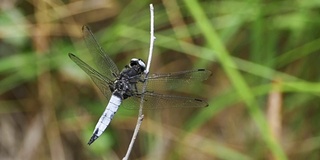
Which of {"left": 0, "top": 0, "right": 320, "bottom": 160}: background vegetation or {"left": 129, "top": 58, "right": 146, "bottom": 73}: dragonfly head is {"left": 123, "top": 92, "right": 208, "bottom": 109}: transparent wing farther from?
{"left": 0, "top": 0, "right": 320, "bottom": 160}: background vegetation

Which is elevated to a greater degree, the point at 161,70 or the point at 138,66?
the point at 161,70

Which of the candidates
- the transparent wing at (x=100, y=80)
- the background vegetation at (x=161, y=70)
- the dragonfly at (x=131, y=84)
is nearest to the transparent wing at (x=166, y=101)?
the dragonfly at (x=131, y=84)

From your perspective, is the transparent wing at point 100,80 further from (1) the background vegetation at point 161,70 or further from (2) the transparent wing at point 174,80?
(1) the background vegetation at point 161,70

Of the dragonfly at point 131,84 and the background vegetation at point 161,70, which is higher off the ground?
the background vegetation at point 161,70

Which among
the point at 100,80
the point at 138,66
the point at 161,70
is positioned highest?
the point at 161,70

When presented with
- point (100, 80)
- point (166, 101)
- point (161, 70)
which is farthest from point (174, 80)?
point (161, 70)

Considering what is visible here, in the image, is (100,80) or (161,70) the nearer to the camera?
(100,80)

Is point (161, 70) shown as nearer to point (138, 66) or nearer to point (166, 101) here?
point (138, 66)

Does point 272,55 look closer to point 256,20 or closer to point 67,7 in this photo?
point 256,20
